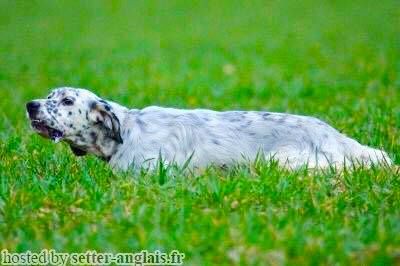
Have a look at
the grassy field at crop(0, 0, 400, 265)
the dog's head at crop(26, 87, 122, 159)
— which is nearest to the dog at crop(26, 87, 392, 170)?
the dog's head at crop(26, 87, 122, 159)

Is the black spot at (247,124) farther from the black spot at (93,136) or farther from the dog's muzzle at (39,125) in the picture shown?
the dog's muzzle at (39,125)

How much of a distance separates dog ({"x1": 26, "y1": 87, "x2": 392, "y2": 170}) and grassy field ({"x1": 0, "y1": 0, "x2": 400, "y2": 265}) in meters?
0.23

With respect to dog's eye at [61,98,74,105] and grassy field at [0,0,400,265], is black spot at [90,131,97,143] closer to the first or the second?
grassy field at [0,0,400,265]

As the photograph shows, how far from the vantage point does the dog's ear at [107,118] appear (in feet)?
23.5

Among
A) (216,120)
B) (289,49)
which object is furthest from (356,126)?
(289,49)

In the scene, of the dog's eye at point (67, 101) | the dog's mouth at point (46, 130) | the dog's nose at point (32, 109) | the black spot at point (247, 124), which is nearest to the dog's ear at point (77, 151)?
the dog's mouth at point (46, 130)

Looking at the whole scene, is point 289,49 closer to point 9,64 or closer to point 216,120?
point 9,64

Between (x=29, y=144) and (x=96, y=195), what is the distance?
2534 mm

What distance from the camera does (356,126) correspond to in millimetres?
9148

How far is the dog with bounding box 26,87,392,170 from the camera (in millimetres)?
7031

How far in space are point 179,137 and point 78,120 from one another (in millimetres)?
858

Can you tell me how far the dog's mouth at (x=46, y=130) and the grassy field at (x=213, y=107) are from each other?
25cm

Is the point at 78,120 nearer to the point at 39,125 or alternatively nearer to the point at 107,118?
the point at 107,118

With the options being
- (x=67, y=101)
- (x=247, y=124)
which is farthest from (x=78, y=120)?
(x=247, y=124)
